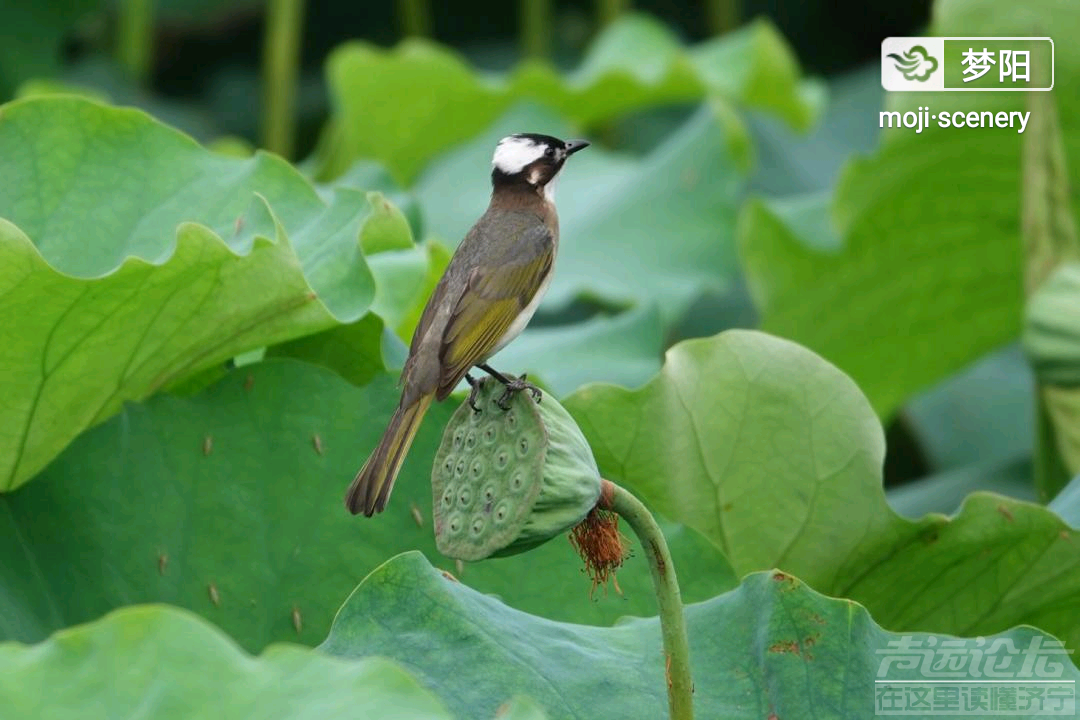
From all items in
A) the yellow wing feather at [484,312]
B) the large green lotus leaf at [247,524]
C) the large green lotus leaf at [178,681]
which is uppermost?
the large green lotus leaf at [178,681]

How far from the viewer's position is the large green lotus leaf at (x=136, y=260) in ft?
5.31

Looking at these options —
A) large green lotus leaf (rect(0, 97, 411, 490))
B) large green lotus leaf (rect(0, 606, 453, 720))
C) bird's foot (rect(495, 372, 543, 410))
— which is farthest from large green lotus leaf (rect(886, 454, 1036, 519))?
large green lotus leaf (rect(0, 606, 453, 720))

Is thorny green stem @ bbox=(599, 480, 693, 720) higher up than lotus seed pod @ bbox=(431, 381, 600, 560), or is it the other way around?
lotus seed pod @ bbox=(431, 381, 600, 560)

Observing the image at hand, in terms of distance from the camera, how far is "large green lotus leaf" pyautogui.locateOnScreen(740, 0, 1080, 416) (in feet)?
9.35

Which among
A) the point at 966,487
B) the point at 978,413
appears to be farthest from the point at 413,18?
the point at 966,487

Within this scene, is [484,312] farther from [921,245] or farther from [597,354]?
[921,245]

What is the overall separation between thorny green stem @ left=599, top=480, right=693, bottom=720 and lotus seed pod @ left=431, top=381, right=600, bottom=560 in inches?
0.9

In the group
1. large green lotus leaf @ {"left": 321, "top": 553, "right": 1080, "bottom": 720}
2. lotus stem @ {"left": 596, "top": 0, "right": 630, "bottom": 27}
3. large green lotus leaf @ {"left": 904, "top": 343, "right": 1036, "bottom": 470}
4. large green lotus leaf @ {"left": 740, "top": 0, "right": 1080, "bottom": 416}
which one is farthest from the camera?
lotus stem @ {"left": 596, "top": 0, "right": 630, "bottom": 27}

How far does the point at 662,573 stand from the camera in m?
1.22

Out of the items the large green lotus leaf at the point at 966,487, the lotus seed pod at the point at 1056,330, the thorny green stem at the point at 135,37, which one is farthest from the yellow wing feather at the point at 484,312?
the thorny green stem at the point at 135,37

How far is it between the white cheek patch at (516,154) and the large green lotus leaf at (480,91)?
178 centimetres

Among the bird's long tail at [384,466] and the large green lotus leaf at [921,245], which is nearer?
the bird's long tail at [384,466]

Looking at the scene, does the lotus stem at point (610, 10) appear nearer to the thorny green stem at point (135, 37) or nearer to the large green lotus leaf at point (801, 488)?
the thorny green stem at point (135, 37)

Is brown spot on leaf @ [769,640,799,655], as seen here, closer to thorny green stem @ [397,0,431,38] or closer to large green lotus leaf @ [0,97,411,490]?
large green lotus leaf @ [0,97,411,490]
